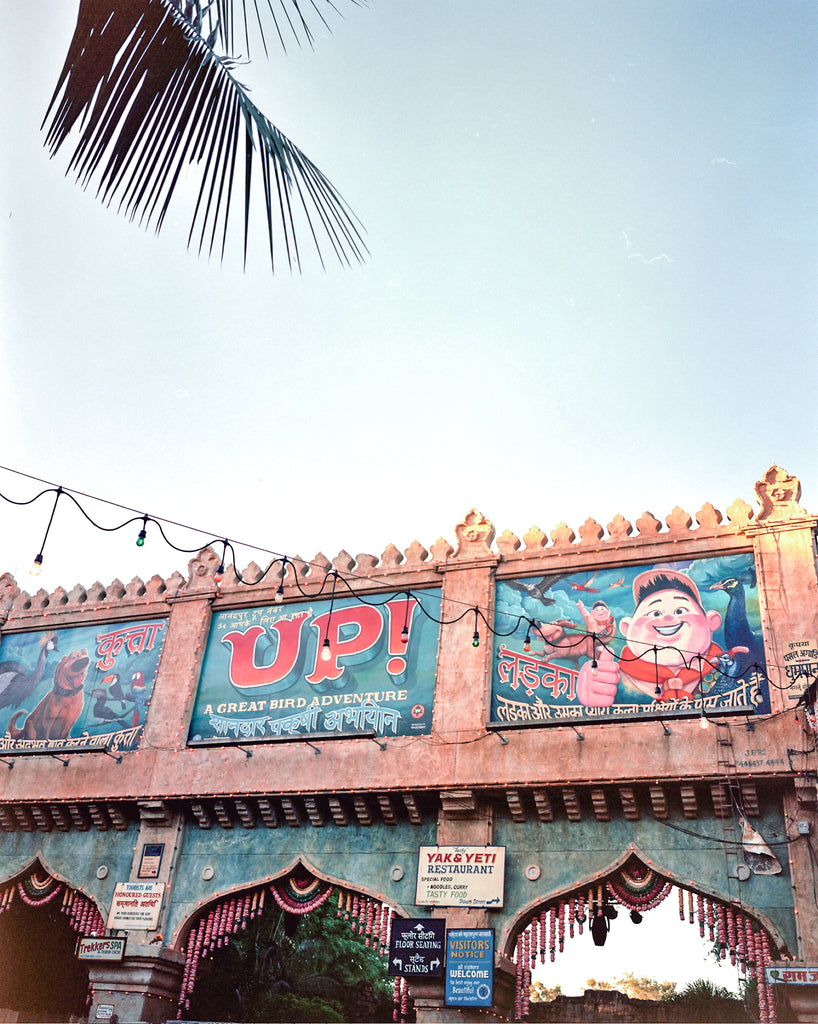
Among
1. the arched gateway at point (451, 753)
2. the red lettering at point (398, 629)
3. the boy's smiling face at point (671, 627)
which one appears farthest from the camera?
the red lettering at point (398, 629)

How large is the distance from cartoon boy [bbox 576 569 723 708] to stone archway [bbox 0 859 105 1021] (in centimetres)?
1355

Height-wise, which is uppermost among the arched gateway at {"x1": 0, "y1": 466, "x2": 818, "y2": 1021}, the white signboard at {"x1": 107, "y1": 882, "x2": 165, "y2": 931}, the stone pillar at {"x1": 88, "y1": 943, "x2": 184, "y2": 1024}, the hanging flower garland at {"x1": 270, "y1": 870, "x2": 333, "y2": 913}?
the arched gateway at {"x1": 0, "y1": 466, "x2": 818, "y2": 1021}

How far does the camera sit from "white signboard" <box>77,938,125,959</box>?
18.0m

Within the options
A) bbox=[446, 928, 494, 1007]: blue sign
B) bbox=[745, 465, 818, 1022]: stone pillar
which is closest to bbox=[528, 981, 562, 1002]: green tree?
bbox=[745, 465, 818, 1022]: stone pillar

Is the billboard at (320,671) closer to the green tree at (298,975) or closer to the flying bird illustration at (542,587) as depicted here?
the flying bird illustration at (542,587)

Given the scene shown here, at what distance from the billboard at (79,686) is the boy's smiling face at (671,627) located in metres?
10.6

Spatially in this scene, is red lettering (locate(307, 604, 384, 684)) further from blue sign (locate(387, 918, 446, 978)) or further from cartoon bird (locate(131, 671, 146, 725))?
blue sign (locate(387, 918, 446, 978))

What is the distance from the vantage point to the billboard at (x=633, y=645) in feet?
54.1

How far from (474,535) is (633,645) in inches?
162

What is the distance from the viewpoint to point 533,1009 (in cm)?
2448

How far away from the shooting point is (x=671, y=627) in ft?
56.7

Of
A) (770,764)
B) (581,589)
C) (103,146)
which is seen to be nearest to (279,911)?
(581,589)

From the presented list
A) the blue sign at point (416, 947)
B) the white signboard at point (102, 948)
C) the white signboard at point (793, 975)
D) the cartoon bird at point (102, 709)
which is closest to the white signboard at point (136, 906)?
the white signboard at point (102, 948)

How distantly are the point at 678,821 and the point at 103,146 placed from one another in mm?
14410
